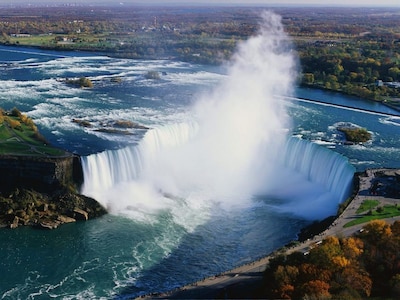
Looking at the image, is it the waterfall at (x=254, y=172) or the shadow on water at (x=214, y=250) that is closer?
the shadow on water at (x=214, y=250)

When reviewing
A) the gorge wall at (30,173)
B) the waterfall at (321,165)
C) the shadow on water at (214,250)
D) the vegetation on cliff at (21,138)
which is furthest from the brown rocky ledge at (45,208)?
the waterfall at (321,165)

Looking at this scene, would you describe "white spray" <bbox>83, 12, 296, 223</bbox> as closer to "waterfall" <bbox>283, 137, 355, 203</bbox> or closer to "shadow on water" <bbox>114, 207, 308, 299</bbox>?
"waterfall" <bbox>283, 137, 355, 203</bbox>

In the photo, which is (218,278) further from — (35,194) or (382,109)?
(382,109)

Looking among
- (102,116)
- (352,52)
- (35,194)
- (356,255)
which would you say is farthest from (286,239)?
(352,52)

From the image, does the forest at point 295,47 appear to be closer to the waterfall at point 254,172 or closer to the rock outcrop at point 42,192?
the waterfall at point 254,172

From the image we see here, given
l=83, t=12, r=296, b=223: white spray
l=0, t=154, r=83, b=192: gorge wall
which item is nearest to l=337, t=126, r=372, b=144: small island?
l=83, t=12, r=296, b=223: white spray

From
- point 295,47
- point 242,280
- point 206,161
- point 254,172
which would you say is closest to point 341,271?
point 242,280

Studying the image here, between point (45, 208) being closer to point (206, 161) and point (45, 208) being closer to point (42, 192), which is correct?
point (42, 192)
